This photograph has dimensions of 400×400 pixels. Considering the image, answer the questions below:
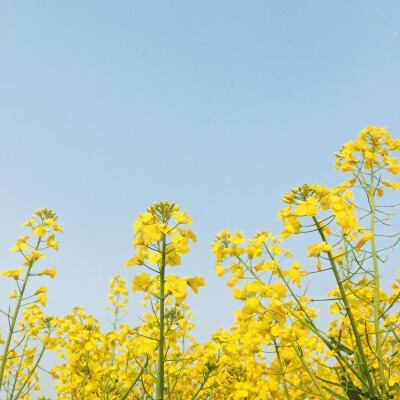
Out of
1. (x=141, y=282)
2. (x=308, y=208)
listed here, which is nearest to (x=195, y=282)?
(x=141, y=282)

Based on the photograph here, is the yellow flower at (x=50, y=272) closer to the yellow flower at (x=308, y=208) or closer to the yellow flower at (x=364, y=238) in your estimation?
the yellow flower at (x=308, y=208)

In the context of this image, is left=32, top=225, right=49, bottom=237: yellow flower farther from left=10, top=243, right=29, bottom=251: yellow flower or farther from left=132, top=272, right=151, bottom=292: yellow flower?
left=132, top=272, right=151, bottom=292: yellow flower

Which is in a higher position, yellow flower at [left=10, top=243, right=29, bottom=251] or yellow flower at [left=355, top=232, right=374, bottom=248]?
yellow flower at [left=10, top=243, right=29, bottom=251]

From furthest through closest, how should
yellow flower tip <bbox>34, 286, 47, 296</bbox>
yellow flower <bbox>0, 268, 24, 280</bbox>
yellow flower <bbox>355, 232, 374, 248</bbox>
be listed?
yellow flower tip <bbox>34, 286, 47, 296</bbox> → yellow flower <bbox>0, 268, 24, 280</bbox> → yellow flower <bbox>355, 232, 374, 248</bbox>

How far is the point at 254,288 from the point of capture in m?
2.52

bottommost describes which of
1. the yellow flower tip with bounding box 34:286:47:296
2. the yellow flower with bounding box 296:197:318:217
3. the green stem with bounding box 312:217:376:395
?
the green stem with bounding box 312:217:376:395

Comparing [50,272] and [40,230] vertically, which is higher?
[40,230]

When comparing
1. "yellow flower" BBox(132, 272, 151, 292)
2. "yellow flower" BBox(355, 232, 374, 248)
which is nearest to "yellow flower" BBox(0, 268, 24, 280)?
"yellow flower" BBox(132, 272, 151, 292)

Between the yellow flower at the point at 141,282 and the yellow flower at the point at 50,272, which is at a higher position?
the yellow flower at the point at 50,272

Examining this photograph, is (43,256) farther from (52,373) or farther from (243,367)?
(243,367)

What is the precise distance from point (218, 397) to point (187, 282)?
2520mm


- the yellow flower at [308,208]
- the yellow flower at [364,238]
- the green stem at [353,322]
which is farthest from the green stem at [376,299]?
the yellow flower at [308,208]

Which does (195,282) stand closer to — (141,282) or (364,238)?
(141,282)

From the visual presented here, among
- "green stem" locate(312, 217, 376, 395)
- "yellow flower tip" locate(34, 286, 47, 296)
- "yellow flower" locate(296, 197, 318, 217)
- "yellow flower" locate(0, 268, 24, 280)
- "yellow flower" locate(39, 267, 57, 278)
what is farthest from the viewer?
"yellow flower" locate(39, 267, 57, 278)
